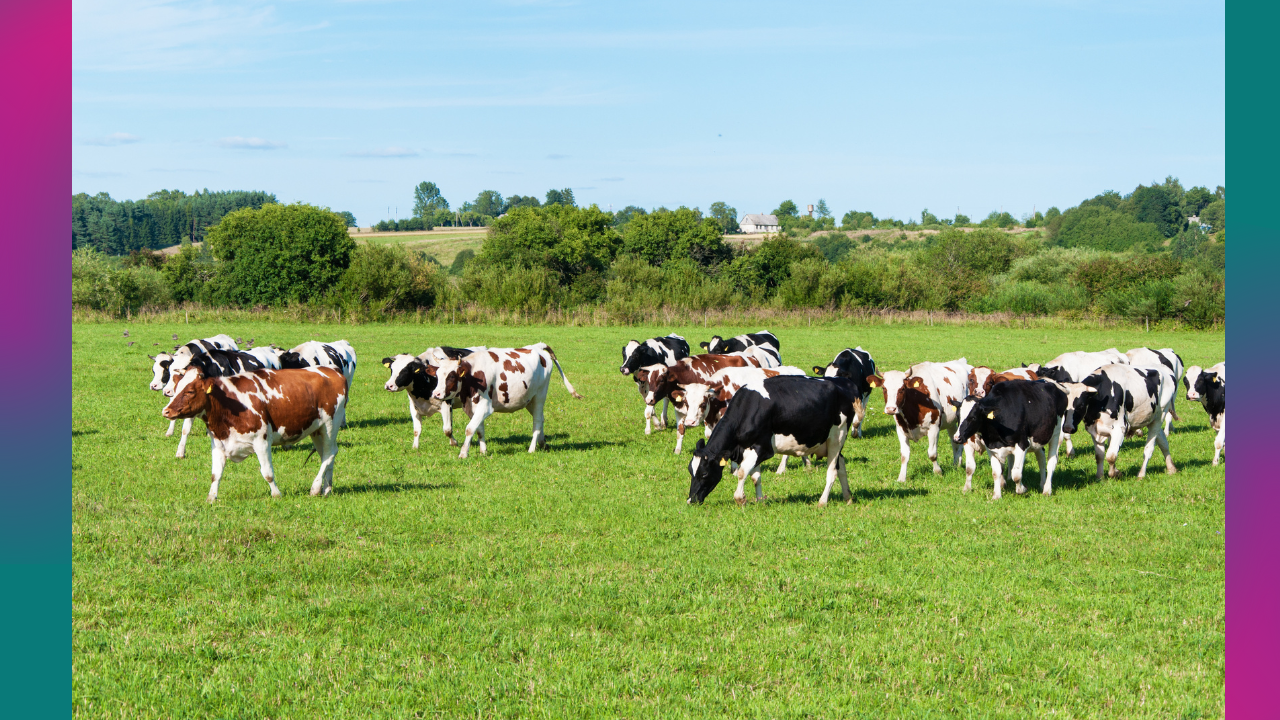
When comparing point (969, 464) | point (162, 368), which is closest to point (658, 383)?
point (969, 464)

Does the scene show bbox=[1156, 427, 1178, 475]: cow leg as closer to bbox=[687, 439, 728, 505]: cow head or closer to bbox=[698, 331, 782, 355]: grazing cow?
bbox=[687, 439, 728, 505]: cow head

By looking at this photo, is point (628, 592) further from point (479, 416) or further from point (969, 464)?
point (479, 416)

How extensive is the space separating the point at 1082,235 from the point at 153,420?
124 metres

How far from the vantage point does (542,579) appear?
31.3ft

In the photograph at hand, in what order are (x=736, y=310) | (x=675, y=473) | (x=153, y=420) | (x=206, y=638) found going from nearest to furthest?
(x=206, y=638)
(x=675, y=473)
(x=153, y=420)
(x=736, y=310)

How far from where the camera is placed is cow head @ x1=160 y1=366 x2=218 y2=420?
12.0 m

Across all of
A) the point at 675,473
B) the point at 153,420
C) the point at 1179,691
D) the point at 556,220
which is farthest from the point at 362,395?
the point at 556,220

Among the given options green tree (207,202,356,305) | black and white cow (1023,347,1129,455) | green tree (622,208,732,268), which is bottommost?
black and white cow (1023,347,1129,455)

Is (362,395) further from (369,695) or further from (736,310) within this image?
(736,310)

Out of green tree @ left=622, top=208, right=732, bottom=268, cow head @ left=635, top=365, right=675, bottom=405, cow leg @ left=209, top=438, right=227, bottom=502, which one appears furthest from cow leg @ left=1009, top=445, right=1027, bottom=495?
green tree @ left=622, top=208, right=732, bottom=268

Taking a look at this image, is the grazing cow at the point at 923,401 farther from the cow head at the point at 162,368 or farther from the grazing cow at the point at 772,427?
the cow head at the point at 162,368

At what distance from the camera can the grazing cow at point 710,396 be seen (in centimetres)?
1405

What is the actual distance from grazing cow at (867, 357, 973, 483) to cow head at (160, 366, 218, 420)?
30.4ft

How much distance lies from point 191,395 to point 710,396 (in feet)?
22.3
